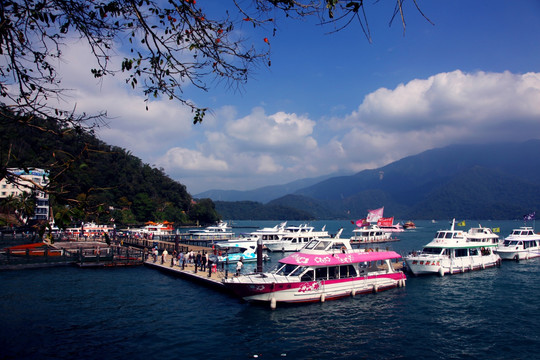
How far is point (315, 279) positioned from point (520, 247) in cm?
3719

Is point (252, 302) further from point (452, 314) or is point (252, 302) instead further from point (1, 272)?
point (1, 272)

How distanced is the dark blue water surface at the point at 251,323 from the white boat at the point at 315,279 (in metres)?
0.78

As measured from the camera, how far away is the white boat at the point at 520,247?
149ft

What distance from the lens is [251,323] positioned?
65.4 feet

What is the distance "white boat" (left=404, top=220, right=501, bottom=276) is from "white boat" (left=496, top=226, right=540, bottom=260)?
23.8ft

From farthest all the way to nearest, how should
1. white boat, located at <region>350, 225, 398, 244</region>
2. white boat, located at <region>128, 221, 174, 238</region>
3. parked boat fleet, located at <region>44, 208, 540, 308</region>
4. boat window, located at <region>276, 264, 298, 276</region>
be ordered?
white boat, located at <region>350, 225, 398, 244</region>, white boat, located at <region>128, 221, 174, 238</region>, boat window, located at <region>276, 264, 298, 276</region>, parked boat fleet, located at <region>44, 208, 540, 308</region>

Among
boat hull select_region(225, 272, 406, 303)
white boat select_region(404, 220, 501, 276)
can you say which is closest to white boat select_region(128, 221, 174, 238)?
boat hull select_region(225, 272, 406, 303)

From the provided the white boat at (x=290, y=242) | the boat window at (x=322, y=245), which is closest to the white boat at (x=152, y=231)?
the white boat at (x=290, y=242)

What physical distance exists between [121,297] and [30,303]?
214 inches

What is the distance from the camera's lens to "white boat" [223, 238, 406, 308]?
74.3 ft

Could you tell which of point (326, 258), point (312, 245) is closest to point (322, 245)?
point (312, 245)

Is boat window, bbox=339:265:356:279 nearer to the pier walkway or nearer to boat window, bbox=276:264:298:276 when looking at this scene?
boat window, bbox=276:264:298:276

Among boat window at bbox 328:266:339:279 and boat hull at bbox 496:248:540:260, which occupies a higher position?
boat window at bbox 328:266:339:279

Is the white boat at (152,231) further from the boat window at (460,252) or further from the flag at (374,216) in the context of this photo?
the boat window at (460,252)
